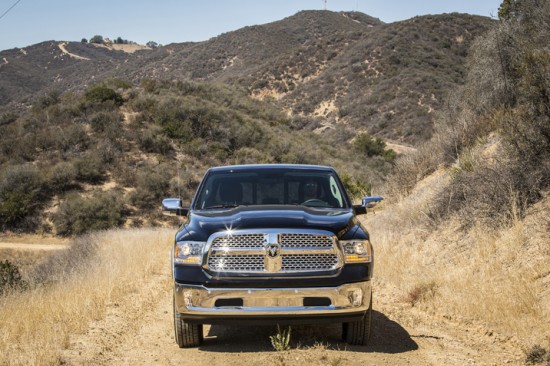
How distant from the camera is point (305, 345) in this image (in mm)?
5578

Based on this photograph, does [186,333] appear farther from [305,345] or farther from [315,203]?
[315,203]

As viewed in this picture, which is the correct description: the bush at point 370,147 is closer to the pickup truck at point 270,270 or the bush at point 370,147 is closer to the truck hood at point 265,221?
the truck hood at point 265,221

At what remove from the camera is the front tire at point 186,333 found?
5.53 metres

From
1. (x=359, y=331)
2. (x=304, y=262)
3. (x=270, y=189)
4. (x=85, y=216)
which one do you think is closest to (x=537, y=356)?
(x=359, y=331)

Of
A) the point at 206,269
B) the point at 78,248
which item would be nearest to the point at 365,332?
the point at 206,269

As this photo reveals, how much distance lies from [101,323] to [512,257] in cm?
553

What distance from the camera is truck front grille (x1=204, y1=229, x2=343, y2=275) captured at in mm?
5066

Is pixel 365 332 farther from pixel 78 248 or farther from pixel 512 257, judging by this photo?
pixel 78 248

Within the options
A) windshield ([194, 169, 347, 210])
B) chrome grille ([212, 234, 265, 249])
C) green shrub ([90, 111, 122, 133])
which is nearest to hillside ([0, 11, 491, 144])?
green shrub ([90, 111, 122, 133])

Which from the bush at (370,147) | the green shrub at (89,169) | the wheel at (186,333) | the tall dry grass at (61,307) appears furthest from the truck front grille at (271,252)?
the bush at (370,147)

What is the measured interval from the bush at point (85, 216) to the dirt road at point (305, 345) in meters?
21.9

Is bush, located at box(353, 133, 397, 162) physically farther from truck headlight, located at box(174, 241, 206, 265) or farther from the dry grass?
truck headlight, located at box(174, 241, 206, 265)

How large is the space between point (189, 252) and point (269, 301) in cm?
89

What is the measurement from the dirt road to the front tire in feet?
0.24
